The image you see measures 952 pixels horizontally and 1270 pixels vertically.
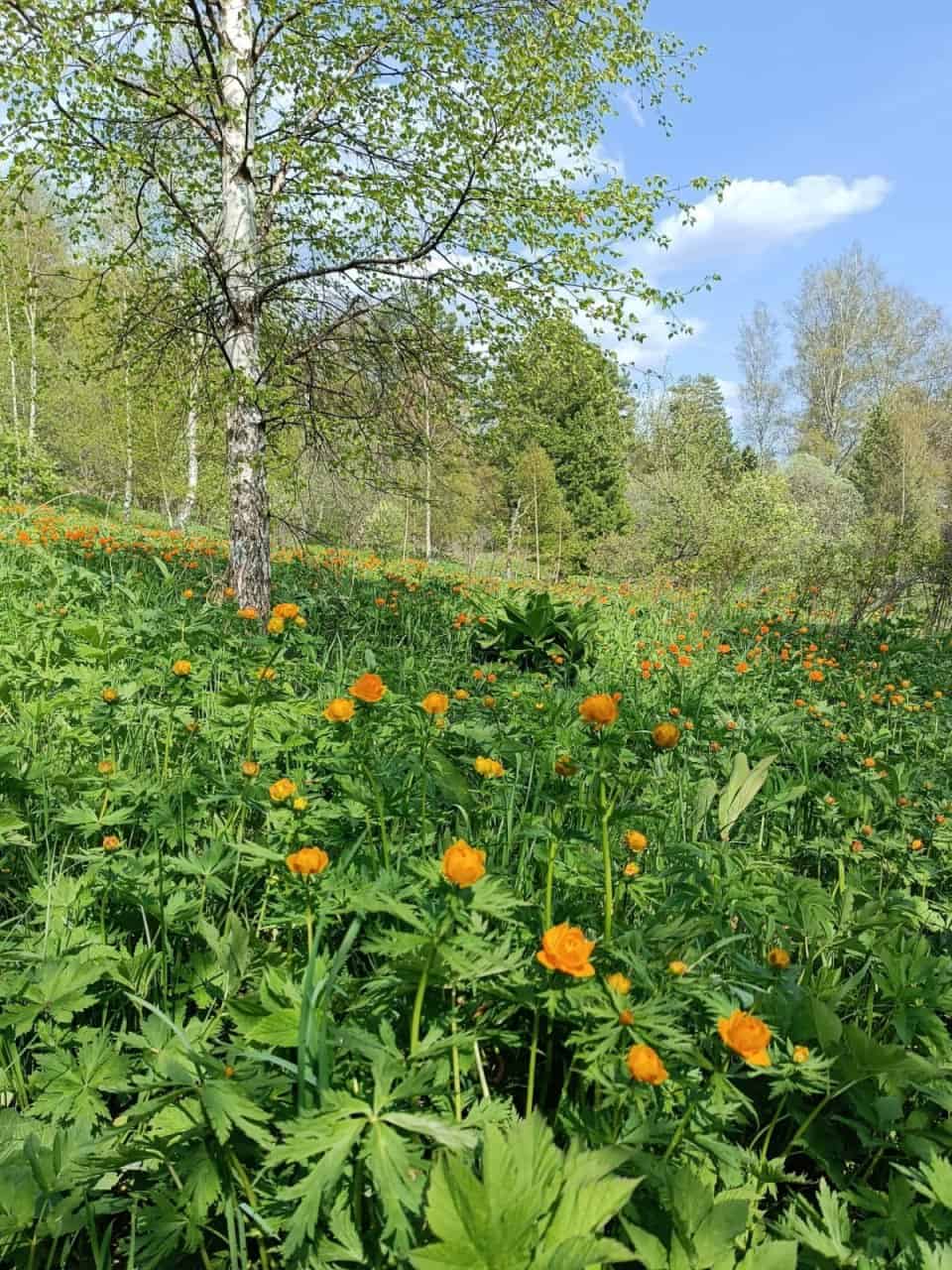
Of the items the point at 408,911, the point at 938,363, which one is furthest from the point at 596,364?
the point at 938,363

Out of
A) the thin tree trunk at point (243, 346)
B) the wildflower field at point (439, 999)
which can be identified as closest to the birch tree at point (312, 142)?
the thin tree trunk at point (243, 346)

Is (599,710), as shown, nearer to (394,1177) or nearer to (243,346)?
(394,1177)

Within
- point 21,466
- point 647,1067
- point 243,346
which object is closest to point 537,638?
point 243,346

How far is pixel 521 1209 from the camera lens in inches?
28.1

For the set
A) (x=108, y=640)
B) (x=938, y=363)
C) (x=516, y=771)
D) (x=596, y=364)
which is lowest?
(x=516, y=771)

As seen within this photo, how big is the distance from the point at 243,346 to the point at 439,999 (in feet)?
14.5

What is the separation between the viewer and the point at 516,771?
203 cm

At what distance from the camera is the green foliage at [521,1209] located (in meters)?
0.70

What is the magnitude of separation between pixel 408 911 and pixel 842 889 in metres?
1.40

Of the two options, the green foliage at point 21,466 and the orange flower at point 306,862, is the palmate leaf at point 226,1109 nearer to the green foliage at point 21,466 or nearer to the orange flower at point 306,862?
the orange flower at point 306,862

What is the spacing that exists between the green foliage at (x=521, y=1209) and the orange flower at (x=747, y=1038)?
0.19 metres

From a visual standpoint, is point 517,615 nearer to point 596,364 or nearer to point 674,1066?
point 596,364

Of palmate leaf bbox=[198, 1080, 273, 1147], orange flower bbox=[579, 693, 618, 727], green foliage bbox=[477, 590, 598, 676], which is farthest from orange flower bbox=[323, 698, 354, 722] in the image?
green foliage bbox=[477, 590, 598, 676]

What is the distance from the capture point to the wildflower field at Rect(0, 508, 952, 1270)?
841mm
